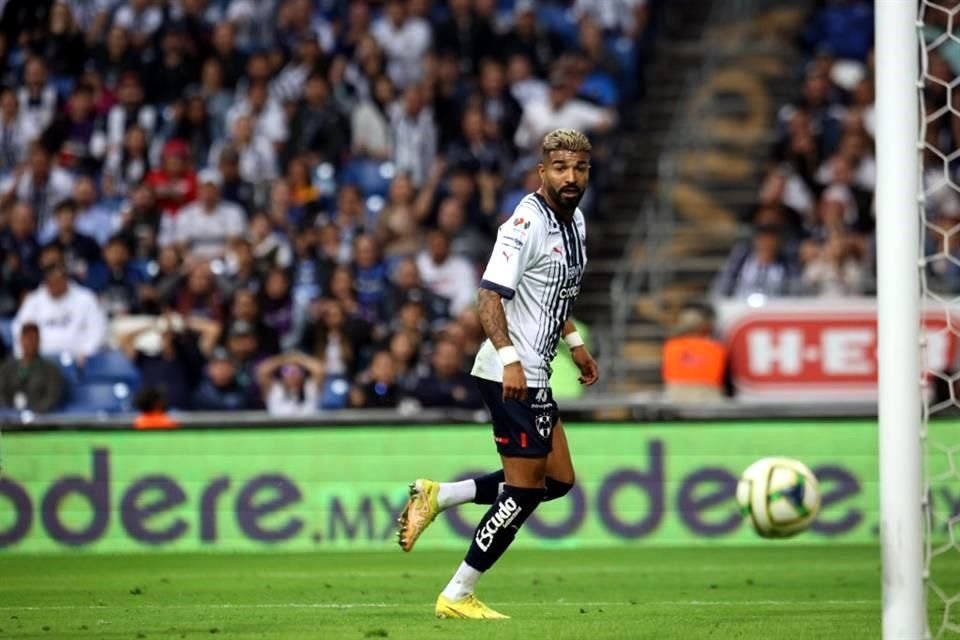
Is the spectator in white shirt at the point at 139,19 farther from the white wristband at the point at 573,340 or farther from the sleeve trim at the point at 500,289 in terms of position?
the sleeve trim at the point at 500,289

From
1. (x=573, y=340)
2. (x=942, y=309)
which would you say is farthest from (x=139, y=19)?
(x=573, y=340)

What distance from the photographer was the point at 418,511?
9.20 meters

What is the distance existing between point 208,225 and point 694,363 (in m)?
5.60

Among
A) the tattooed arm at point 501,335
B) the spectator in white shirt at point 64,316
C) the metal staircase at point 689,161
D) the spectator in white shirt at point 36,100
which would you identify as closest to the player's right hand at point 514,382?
the tattooed arm at point 501,335

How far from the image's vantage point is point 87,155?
812 inches

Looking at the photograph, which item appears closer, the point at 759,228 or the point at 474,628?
the point at 474,628

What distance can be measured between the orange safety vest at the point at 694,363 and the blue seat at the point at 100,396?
204 inches

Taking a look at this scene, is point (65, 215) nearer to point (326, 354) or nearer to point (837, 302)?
point (326, 354)

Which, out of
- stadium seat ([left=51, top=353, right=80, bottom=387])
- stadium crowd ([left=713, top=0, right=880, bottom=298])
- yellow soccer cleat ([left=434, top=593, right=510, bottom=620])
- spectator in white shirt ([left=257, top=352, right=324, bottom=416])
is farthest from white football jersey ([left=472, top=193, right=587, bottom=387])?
stadium seat ([left=51, top=353, right=80, bottom=387])

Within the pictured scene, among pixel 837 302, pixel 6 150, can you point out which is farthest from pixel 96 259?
pixel 837 302

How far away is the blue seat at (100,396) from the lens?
17688 millimetres

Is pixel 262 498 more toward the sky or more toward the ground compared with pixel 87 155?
more toward the ground

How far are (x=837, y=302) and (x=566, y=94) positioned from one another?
432 centimetres

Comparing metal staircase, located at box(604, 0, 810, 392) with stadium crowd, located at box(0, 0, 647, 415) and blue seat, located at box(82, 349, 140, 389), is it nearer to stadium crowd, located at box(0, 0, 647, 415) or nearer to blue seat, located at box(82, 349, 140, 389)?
stadium crowd, located at box(0, 0, 647, 415)
